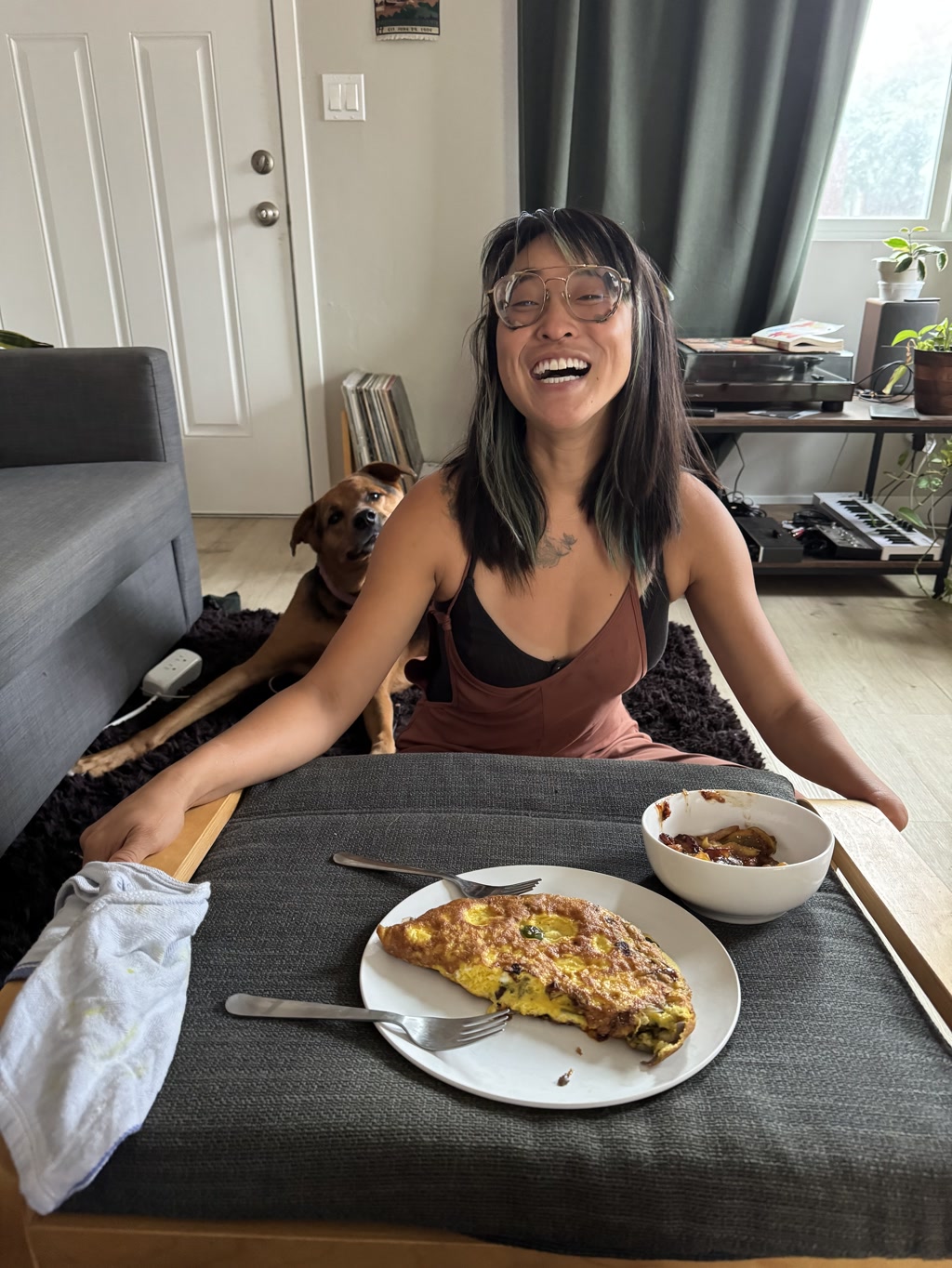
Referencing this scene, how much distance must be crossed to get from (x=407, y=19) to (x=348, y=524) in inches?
78.4

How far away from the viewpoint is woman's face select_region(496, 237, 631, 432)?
1045mm

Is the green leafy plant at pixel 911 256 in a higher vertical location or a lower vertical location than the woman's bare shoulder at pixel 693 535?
higher

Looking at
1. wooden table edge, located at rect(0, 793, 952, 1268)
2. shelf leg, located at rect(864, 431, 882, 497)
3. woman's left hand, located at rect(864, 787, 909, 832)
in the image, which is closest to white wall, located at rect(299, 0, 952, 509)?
shelf leg, located at rect(864, 431, 882, 497)

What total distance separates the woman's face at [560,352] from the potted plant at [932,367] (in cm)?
203

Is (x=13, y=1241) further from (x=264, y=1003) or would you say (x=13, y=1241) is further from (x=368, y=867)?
(x=368, y=867)

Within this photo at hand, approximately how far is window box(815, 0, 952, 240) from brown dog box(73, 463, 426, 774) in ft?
7.24

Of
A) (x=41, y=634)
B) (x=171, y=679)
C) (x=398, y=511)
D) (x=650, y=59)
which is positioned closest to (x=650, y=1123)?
(x=398, y=511)

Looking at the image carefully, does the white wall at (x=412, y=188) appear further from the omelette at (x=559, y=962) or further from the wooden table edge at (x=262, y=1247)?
the wooden table edge at (x=262, y=1247)

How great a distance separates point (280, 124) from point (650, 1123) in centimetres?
338

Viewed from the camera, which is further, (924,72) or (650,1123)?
(924,72)

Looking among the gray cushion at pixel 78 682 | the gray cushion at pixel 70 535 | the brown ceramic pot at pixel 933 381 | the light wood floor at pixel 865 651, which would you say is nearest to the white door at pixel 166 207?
the light wood floor at pixel 865 651

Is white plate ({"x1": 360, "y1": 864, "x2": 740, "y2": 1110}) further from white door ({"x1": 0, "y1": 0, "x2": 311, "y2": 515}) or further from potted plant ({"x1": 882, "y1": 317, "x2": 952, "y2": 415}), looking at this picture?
white door ({"x1": 0, "y1": 0, "x2": 311, "y2": 515})

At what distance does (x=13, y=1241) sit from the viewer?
555 mm

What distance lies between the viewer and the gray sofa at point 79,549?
161 centimetres
